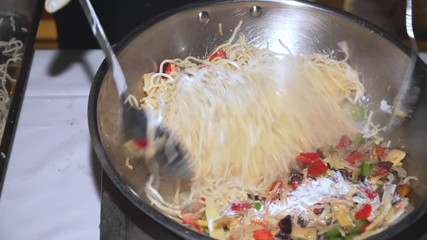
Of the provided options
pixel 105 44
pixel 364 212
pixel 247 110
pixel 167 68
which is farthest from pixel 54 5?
pixel 364 212

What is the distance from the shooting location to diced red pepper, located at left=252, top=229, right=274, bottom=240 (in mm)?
1064

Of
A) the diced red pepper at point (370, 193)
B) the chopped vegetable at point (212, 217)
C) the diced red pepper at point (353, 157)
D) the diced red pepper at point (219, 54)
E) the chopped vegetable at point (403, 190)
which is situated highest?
the diced red pepper at point (219, 54)

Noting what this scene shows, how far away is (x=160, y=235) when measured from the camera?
→ 1.13 metres

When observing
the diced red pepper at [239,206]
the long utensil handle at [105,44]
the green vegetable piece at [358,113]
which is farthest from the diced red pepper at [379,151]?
the long utensil handle at [105,44]

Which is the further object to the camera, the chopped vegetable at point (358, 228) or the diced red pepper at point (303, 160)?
the diced red pepper at point (303, 160)

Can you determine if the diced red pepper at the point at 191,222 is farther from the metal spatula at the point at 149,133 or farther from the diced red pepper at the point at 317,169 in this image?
the diced red pepper at the point at 317,169

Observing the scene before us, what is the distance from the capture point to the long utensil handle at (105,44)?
1.10 metres

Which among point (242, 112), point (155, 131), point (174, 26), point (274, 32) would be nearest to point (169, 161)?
point (155, 131)

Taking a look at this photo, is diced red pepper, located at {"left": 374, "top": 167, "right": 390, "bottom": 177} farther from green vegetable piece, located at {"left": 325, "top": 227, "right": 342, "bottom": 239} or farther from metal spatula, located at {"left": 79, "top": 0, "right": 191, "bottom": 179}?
metal spatula, located at {"left": 79, "top": 0, "right": 191, "bottom": 179}

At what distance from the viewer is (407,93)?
1278 millimetres

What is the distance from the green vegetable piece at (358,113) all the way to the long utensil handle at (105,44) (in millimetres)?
576

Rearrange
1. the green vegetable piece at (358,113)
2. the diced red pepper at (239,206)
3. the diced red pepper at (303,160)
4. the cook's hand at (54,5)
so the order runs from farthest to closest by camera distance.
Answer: the green vegetable piece at (358,113), the diced red pepper at (303,160), the diced red pepper at (239,206), the cook's hand at (54,5)

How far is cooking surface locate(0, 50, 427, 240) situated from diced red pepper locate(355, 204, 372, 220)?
10 centimetres

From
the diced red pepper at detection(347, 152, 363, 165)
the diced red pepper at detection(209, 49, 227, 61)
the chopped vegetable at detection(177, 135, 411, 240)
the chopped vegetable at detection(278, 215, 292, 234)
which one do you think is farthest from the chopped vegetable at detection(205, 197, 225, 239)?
the diced red pepper at detection(209, 49, 227, 61)
